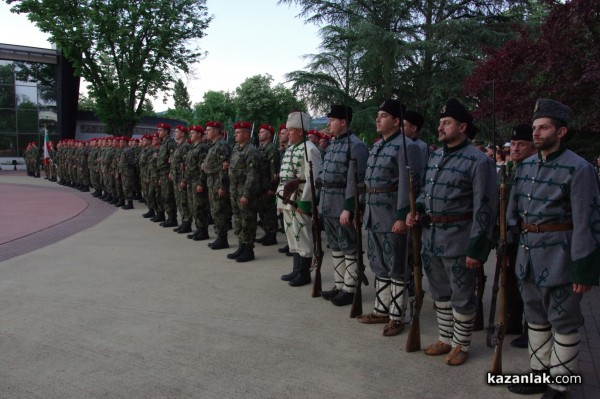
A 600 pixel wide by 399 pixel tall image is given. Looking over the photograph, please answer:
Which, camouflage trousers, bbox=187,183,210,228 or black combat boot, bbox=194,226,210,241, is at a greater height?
camouflage trousers, bbox=187,183,210,228

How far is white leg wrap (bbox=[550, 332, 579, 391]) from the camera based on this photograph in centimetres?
304

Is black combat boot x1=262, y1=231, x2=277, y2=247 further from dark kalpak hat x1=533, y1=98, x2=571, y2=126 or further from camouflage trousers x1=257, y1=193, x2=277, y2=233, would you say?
dark kalpak hat x1=533, y1=98, x2=571, y2=126

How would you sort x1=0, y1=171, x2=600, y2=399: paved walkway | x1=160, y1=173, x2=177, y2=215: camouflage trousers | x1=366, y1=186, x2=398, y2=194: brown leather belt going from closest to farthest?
x1=0, y1=171, x2=600, y2=399: paved walkway, x1=366, y1=186, x2=398, y2=194: brown leather belt, x1=160, y1=173, x2=177, y2=215: camouflage trousers

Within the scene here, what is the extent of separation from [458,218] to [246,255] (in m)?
4.20

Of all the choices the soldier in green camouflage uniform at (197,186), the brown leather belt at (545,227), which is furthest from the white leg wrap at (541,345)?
the soldier in green camouflage uniform at (197,186)

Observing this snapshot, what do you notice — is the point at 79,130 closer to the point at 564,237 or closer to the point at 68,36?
the point at 68,36

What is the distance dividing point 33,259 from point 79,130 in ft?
110

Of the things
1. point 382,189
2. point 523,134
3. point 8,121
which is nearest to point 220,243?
point 382,189

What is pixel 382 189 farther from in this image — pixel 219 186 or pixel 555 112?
pixel 219 186

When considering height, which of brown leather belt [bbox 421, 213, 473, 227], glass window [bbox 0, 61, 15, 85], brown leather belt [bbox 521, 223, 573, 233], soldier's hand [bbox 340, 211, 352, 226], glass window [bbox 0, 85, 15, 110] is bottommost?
soldier's hand [bbox 340, 211, 352, 226]

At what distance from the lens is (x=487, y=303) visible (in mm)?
5238

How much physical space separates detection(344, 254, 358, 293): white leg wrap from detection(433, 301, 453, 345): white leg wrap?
1.31 meters

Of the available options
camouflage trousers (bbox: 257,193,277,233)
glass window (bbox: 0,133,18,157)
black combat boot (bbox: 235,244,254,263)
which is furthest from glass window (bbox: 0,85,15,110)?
black combat boot (bbox: 235,244,254,263)

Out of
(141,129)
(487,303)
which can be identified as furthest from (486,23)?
(141,129)
